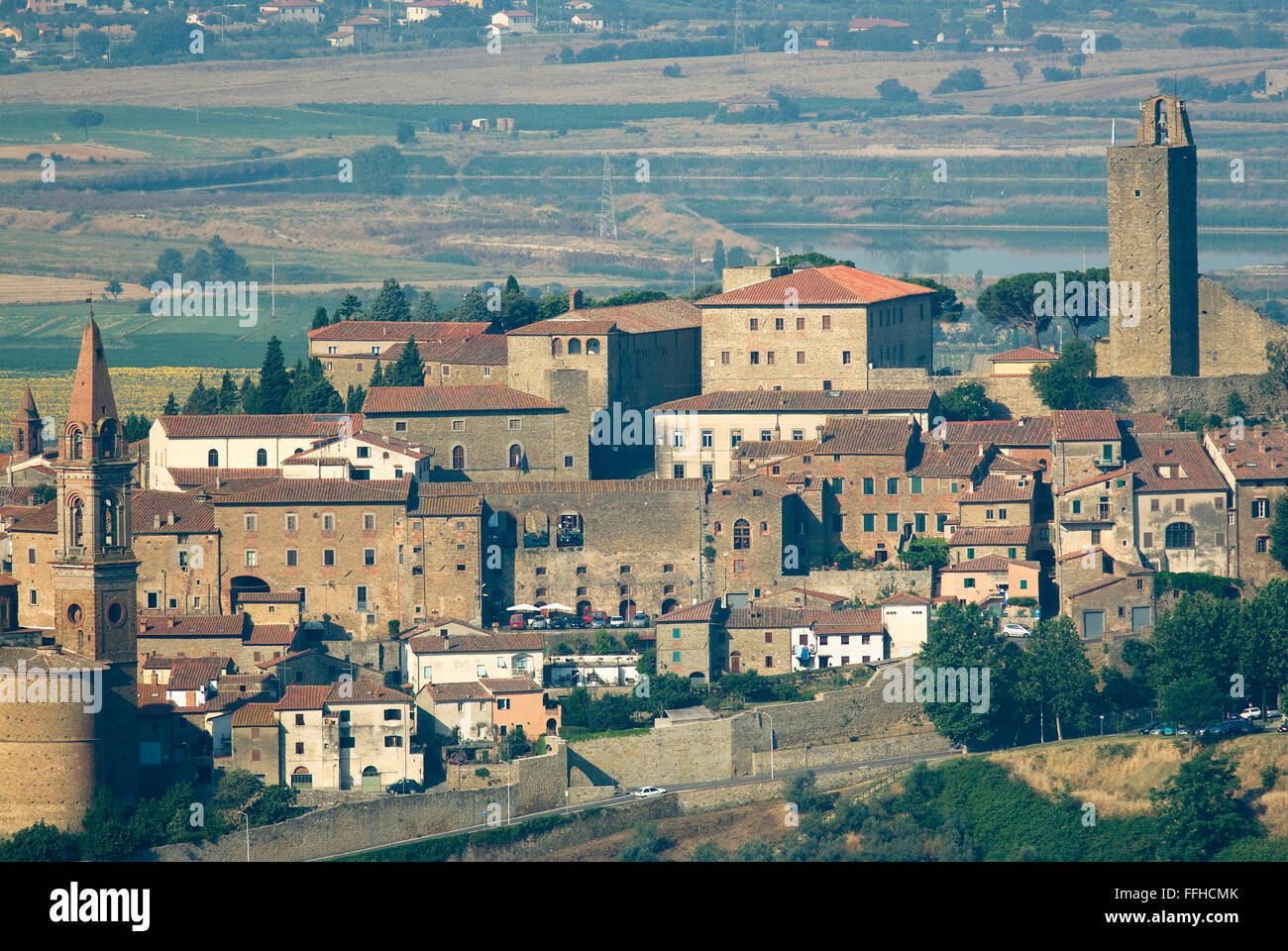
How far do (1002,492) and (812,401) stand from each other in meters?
6.94

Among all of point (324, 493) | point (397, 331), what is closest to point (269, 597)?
point (324, 493)

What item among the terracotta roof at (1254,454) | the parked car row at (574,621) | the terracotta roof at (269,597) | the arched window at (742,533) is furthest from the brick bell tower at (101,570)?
the terracotta roof at (1254,454)

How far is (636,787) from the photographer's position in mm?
47719

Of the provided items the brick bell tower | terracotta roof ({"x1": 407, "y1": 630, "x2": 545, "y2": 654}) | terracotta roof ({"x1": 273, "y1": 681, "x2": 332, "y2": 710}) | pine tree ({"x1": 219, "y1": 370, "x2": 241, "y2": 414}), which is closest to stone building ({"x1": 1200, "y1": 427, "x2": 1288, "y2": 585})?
terracotta roof ({"x1": 407, "y1": 630, "x2": 545, "y2": 654})

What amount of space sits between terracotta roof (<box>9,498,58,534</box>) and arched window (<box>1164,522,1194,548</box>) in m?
23.4

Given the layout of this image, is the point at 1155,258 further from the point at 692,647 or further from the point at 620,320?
the point at 692,647

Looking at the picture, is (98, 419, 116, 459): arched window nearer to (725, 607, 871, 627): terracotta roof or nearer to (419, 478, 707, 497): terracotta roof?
(419, 478, 707, 497): terracotta roof

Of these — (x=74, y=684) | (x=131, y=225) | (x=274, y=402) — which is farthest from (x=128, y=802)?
(x=131, y=225)

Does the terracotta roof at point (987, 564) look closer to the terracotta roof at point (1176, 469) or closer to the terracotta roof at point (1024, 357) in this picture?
the terracotta roof at point (1176, 469)

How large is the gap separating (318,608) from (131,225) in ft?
427

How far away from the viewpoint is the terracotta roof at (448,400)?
186 feet

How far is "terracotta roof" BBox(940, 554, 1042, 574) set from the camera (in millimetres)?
51741

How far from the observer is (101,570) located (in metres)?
46.3

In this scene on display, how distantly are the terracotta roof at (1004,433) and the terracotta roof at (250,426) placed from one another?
13.9m
